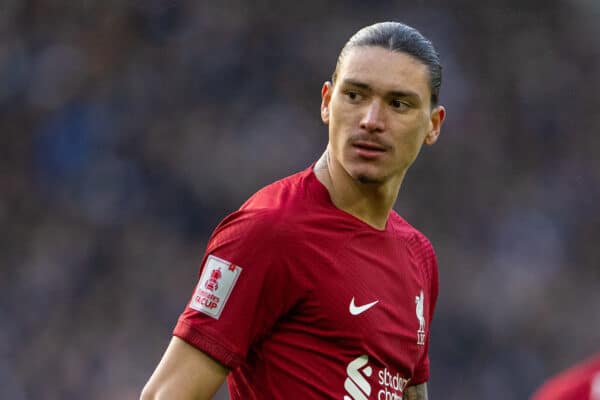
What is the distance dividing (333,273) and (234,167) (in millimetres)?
5793

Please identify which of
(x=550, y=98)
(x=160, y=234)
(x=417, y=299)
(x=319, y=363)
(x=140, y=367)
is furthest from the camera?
(x=550, y=98)

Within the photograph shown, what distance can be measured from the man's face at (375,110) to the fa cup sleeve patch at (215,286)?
0.51 metres

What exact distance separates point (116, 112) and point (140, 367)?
229 cm

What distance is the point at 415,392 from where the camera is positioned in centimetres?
334

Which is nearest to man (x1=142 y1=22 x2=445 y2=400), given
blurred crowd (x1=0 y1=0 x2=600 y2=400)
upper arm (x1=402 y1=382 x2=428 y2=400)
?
upper arm (x1=402 y1=382 x2=428 y2=400)

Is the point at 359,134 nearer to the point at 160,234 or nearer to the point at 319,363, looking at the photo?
the point at 319,363

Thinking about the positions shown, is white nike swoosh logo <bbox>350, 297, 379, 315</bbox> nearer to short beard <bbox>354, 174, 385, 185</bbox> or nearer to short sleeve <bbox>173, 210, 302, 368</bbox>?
short sleeve <bbox>173, 210, 302, 368</bbox>

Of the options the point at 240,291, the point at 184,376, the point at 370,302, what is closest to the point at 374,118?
the point at 370,302

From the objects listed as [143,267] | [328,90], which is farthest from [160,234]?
[328,90]

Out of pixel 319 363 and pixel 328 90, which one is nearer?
pixel 319 363

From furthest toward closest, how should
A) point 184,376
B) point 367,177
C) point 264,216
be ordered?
point 367,177 → point 264,216 → point 184,376

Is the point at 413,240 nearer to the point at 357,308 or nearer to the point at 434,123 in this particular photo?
the point at 434,123

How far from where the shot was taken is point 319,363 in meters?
2.76

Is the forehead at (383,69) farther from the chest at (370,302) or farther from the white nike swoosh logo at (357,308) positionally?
the white nike swoosh logo at (357,308)
